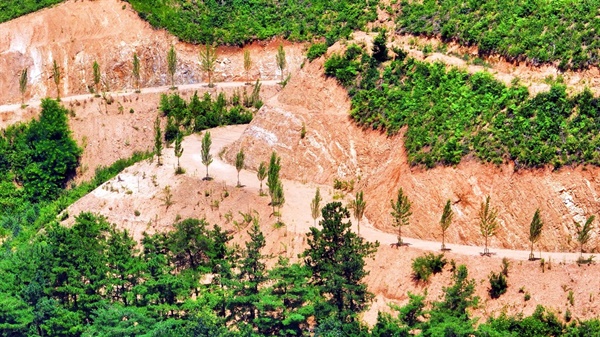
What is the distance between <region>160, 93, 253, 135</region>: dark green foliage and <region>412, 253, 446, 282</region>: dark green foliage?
79.5ft

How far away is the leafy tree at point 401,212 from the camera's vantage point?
67438 mm

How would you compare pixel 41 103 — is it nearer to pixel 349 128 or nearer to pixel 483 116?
pixel 349 128

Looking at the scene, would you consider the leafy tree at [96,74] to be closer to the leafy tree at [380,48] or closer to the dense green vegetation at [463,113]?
the dense green vegetation at [463,113]

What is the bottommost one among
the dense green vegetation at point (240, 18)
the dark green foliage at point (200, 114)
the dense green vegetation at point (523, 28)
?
the dark green foliage at point (200, 114)

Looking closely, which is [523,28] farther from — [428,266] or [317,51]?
[428,266]

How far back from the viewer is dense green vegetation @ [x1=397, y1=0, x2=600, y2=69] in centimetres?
7162

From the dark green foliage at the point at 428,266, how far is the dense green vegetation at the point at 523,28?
43.0 feet

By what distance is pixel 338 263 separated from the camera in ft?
217

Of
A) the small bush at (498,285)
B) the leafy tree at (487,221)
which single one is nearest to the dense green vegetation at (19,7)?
the leafy tree at (487,221)

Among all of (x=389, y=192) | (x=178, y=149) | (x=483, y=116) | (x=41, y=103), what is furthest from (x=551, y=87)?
(x=41, y=103)

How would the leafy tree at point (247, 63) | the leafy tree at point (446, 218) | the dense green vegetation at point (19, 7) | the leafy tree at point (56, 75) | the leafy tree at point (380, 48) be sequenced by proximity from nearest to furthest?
the leafy tree at point (446, 218)
the leafy tree at point (380, 48)
the leafy tree at point (56, 75)
the leafy tree at point (247, 63)
the dense green vegetation at point (19, 7)

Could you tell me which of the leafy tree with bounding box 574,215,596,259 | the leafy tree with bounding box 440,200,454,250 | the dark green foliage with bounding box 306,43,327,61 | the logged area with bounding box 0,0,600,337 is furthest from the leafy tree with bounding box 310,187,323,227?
the leafy tree with bounding box 574,215,596,259

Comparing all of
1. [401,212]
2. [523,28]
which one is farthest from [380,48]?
[401,212]

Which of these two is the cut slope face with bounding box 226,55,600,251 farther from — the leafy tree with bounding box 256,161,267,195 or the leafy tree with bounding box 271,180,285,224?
the leafy tree with bounding box 271,180,285,224
